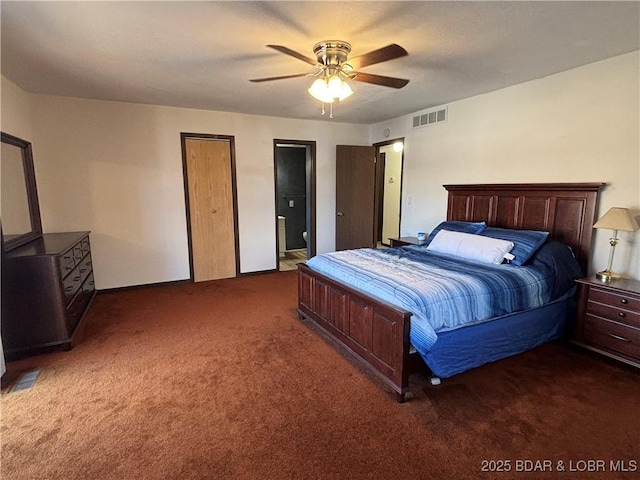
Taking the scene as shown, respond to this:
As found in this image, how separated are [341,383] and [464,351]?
90cm

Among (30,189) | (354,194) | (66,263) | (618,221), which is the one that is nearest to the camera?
(618,221)

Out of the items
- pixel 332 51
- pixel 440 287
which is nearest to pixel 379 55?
pixel 332 51

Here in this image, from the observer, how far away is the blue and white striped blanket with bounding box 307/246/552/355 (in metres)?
2.14

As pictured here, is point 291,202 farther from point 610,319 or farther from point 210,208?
point 610,319

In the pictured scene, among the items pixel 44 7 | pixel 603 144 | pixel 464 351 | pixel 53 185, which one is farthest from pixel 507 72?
pixel 53 185

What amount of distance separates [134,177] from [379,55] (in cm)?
357

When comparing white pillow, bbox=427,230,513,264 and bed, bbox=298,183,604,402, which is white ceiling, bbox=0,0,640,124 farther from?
white pillow, bbox=427,230,513,264

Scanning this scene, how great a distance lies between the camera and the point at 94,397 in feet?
7.20

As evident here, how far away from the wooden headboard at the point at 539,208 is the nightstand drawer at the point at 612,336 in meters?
0.56

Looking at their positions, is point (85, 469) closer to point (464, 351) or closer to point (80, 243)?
point (464, 351)

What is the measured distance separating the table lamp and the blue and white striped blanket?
45 centimetres

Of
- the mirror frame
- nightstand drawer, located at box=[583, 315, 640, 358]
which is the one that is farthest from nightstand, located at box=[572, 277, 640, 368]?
the mirror frame

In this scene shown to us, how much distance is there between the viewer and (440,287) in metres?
2.29

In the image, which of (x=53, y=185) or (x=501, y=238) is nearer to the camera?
(x=501, y=238)
